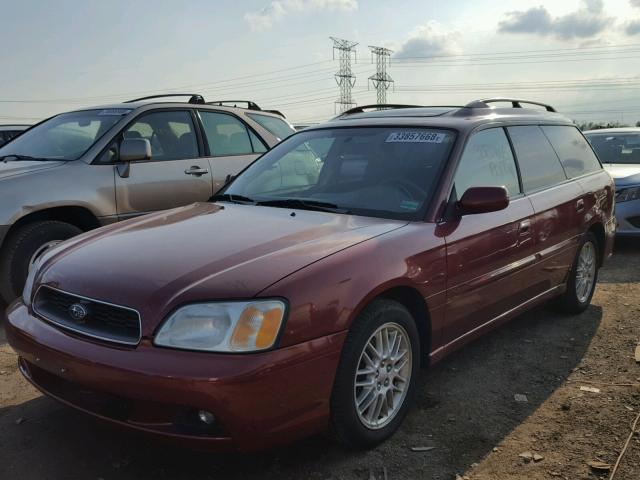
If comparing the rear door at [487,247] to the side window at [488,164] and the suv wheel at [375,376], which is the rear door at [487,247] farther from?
the suv wheel at [375,376]

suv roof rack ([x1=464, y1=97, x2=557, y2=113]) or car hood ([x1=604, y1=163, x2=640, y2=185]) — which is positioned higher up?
suv roof rack ([x1=464, y1=97, x2=557, y2=113])

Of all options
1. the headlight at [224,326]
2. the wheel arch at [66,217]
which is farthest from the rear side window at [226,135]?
the headlight at [224,326]

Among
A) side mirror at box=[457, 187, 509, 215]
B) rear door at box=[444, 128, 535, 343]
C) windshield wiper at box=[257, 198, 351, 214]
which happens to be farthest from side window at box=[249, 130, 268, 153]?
side mirror at box=[457, 187, 509, 215]

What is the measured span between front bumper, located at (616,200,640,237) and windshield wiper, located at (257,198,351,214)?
5.28m

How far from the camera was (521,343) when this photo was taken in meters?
4.38

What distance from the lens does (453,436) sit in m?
3.05

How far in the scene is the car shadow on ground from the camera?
271cm

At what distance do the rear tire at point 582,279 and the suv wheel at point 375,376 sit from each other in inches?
87.1

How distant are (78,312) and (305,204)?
1403 millimetres

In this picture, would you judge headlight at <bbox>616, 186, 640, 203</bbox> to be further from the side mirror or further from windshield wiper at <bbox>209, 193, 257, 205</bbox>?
windshield wiper at <bbox>209, 193, 257, 205</bbox>

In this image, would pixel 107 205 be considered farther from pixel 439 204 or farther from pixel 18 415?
pixel 439 204

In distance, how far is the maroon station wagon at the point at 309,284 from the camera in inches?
92.7

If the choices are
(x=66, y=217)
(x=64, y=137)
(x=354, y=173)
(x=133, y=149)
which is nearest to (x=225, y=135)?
(x=133, y=149)

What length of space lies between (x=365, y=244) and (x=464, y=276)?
2.54 feet
